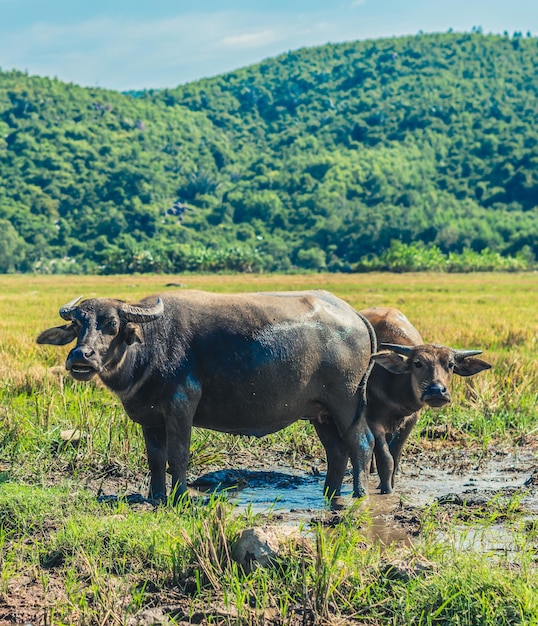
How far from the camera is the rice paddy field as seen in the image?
3946 millimetres

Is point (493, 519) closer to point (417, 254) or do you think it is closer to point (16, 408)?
point (16, 408)

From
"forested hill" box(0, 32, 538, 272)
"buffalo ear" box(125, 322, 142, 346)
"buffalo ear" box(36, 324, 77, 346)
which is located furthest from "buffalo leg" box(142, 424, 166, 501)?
"forested hill" box(0, 32, 538, 272)

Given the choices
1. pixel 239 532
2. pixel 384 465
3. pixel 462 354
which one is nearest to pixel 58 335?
pixel 239 532

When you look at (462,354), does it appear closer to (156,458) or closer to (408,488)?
(408,488)

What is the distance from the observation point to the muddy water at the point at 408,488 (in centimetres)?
574

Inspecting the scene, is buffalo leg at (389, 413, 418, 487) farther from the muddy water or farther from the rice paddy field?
the rice paddy field

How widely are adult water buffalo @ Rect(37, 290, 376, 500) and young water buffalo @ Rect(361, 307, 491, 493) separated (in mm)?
255

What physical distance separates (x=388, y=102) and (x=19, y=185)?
265 ft

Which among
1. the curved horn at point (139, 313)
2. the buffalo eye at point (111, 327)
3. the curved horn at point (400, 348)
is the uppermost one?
the curved horn at point (139, 313)

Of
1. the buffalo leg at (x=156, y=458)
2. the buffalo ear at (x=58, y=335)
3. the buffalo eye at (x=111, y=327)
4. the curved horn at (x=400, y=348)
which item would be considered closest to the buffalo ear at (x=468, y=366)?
the curved horn at (x=400, y=348)

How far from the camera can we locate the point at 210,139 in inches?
6737

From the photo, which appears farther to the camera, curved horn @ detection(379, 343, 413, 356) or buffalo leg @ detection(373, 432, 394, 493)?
curved horn @ detection(379, 343, 413, 356)

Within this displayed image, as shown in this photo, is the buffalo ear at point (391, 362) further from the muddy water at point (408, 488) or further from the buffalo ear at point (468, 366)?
the muddy water at point (408, 488)

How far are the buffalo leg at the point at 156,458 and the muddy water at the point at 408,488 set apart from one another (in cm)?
56
